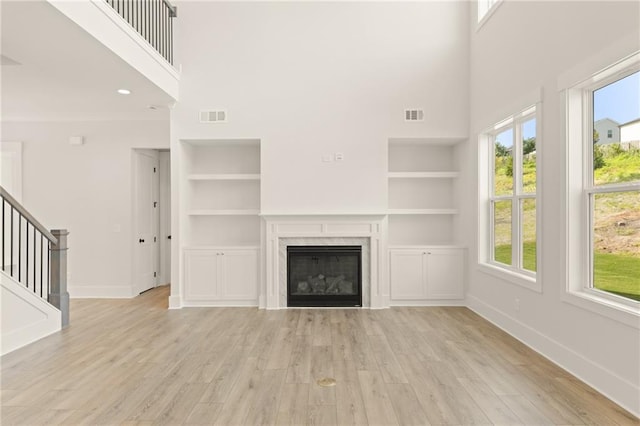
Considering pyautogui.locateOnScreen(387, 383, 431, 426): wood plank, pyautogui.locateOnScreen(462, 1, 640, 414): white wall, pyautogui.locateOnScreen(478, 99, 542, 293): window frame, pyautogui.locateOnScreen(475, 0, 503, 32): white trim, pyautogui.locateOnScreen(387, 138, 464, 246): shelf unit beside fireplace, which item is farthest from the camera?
pyautogui.locateOnScreen(387, 138, 464, 246): shelf unit beside fireplace

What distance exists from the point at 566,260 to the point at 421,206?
2.85m

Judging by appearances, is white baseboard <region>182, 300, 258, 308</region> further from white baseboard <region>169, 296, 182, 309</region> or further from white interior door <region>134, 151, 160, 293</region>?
white interior door <region>134, 151, 160, 293</region>

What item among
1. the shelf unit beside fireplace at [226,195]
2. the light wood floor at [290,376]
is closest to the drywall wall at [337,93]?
the shelf unit beside fireplace at [226,195]

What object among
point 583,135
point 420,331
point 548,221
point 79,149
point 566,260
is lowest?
point 420,331

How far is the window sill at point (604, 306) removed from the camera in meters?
2.48

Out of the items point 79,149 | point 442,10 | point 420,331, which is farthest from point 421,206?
point 79,149

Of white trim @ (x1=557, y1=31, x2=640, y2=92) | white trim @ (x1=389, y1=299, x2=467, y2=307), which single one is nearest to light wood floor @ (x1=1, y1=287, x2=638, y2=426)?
white trim @ (x1=389, y1=299, x2=467, y2=307)

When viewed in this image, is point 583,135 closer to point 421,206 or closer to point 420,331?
point 420,331

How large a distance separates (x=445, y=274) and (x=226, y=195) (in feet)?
11.4

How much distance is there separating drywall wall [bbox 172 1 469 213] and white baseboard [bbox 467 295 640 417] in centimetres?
215

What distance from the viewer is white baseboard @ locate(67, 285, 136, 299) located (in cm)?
605

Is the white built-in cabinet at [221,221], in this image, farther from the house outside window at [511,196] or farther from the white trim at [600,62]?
the white trim at [600,62]

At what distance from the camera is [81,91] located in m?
4.86

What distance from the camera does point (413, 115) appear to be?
5.37 m
